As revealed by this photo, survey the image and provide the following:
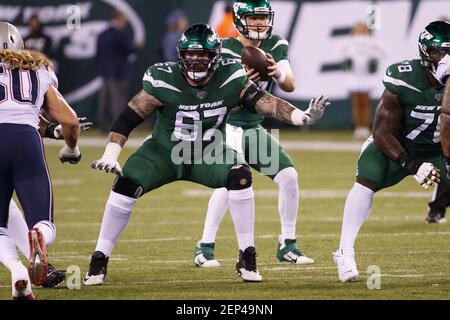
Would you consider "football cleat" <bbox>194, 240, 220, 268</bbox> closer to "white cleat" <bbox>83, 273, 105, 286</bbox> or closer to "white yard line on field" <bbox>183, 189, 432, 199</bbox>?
"white cleat" <bbox>83, 273, 105, 286</bbox>

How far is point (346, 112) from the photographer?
1759 cm

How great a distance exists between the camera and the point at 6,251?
5738mm

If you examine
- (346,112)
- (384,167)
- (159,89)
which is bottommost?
(346,112)

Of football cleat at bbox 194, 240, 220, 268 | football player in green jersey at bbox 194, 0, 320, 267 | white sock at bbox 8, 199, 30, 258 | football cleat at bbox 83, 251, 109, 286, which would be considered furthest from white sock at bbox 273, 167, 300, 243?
white sock at bbox 8, 199, 30, 258

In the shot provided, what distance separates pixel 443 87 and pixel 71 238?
329cm

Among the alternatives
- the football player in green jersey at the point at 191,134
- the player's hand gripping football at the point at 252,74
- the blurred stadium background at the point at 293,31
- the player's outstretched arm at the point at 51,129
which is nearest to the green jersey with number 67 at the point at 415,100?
the football player in green jersey at the point at 191,134

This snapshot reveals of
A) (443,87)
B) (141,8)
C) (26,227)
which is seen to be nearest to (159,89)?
(26,227)

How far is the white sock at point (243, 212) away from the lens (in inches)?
254

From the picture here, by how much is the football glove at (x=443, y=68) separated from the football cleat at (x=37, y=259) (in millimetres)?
2412

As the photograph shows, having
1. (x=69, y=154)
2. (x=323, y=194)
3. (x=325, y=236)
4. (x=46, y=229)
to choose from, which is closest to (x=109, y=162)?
(x=69, y=154)

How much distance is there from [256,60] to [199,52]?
0.84m

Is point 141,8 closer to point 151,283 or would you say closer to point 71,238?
point 71,238

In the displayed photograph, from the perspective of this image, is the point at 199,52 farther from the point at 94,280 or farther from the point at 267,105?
the point at 94,280
